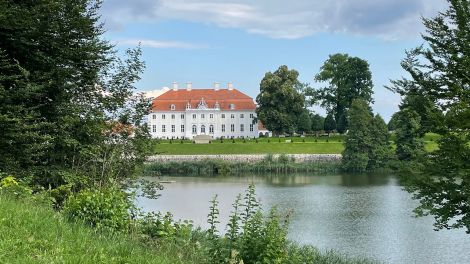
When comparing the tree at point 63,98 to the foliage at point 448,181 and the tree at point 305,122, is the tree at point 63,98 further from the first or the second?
the tree at point 305,122

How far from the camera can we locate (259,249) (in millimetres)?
5473

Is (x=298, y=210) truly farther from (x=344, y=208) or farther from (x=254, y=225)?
(x=254, y=225)

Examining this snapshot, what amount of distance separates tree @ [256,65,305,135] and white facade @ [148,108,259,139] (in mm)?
22097

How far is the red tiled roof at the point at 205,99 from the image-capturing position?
89000 millimetres

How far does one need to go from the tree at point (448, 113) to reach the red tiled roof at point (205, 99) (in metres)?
75.3

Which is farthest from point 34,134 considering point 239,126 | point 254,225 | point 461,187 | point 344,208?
point 239,126

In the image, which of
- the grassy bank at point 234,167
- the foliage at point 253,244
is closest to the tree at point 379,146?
the grassy bank at point 234,167

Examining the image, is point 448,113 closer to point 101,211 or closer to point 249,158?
point 101,211

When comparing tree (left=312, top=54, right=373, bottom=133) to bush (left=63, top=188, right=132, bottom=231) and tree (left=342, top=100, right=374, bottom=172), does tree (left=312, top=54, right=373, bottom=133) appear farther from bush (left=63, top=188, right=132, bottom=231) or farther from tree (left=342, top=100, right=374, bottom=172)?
bush (left=63, top=188, right=132, bottom=231)

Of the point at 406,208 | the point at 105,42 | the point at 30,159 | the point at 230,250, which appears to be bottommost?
the point at 406,208

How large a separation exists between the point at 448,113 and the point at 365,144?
120 ft

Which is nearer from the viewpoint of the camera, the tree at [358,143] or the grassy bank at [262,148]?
the tree at [358,143]

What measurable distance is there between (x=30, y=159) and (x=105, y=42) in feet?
11.3

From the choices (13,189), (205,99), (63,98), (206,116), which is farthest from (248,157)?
(13,189)
